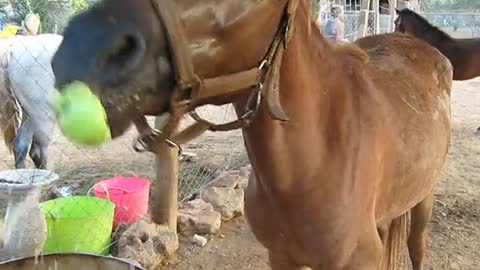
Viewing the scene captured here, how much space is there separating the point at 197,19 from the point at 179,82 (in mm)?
114

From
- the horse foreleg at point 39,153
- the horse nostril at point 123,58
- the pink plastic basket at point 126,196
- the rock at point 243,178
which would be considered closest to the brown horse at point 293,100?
the horse nostril at point 123,58

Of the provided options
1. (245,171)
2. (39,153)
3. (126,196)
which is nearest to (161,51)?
(126,196)

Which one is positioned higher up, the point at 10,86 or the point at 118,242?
the point at 10,86

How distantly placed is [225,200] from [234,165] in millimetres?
929

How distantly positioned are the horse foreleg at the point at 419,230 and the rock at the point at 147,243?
1234mm

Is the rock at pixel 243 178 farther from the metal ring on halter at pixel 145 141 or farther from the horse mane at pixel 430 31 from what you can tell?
the metal ring on halter at pixel 145 141

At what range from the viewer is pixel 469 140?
5.93 m

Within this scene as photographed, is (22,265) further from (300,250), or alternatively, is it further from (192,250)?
(192,250)

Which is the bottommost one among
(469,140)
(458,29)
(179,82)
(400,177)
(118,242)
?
(458,29)

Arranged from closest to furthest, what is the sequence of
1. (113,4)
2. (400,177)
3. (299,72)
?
(113,4) → (299,72) → (400,177)

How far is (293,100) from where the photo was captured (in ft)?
4.31

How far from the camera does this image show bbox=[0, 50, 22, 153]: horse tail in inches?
163

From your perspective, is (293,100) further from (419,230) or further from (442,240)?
(442,240)

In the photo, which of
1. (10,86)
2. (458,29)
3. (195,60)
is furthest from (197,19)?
(458,29)
